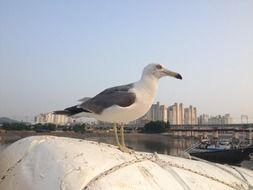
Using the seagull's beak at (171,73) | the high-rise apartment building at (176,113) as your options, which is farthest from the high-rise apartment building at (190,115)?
the seagull's beak at (171,73)

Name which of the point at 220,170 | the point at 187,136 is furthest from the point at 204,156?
the point at 187,136

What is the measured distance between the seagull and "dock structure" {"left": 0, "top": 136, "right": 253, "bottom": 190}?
1.58ft

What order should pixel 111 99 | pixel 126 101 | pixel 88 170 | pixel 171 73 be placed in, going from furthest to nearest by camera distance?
pixel 171 73 < pixel 111 99 < pixel 126 101 < pixel 88 170

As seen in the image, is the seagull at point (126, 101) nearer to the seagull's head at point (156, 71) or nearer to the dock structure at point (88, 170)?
the seagull's head at point (156, 71)

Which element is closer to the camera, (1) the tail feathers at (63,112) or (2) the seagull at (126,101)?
(2) the seagull at (126,101)

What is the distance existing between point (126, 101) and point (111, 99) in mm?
206

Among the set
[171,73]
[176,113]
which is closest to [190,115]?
[176,113]

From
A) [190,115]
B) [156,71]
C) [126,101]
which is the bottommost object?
[126,101]

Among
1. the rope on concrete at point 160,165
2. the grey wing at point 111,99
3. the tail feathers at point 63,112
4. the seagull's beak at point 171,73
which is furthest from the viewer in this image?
the tail feathers at point 63,112

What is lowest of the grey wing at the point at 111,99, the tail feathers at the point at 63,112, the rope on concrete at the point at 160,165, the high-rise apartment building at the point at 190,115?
the rope on concrete at the point at 160,165

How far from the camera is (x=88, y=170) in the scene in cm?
288

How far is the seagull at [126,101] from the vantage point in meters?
3.97

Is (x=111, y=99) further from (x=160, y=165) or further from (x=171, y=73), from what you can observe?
(x=160, y=165)

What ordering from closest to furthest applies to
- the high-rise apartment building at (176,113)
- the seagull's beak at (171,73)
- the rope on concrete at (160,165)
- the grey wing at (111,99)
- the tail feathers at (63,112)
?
the rope on concrete at (160,165) → the grey wing at (111,99) → the seagull's beak at (171,73) → the tail feathers at (63,112) → the high-rise apartment building at (176,113)
